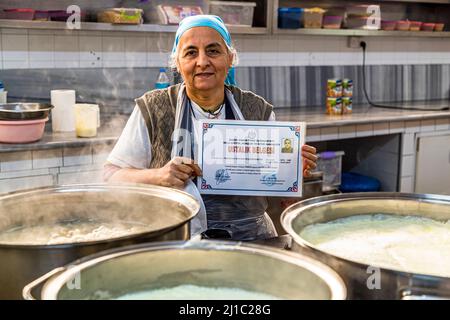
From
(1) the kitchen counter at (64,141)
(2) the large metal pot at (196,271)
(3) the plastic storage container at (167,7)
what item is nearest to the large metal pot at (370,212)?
(2) the large metal pot at (196,271)

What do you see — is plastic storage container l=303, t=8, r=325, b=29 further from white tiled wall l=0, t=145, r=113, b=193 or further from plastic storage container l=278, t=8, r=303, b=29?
white tiled wall l=0, t=145, r=113, b=193

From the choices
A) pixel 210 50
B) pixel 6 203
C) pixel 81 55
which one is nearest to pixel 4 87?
pixel 81 55

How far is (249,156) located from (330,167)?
2.75 meters

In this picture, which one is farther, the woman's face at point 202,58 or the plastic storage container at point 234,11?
the plastic storage container at point 234,11

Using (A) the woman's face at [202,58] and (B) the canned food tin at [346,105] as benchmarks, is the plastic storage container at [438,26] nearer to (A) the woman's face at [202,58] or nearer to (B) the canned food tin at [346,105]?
(B) the canned food tin at [346,105]

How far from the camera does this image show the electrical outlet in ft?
17.8

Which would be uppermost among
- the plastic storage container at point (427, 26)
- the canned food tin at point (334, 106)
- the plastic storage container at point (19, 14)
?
the plastic storage container at point (427, 26)

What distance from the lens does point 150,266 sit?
1.09 metres

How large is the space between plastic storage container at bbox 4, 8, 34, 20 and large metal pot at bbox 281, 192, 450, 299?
2.74 m

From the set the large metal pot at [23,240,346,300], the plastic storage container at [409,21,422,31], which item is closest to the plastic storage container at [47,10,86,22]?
the large metal pot at [23,240,346,300]

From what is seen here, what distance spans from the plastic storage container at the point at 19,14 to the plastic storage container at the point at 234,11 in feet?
4.35

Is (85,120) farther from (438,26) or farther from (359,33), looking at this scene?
(438,26)

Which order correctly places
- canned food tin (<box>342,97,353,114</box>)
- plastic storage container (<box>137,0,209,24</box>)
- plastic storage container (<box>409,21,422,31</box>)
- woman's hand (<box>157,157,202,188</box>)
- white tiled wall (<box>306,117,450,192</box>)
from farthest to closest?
plastic storage container (<box>409,21,422,31</box>) → canned food tin (<box>342,97,353,114</box>) → white tiled wall (<box>306,117,450,192</box>) → plastic storage container (<box>137,0,209,24</box>) → woman's hand (<box>157,157,202,188</box>)

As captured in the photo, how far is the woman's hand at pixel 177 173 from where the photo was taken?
6.39 feet
